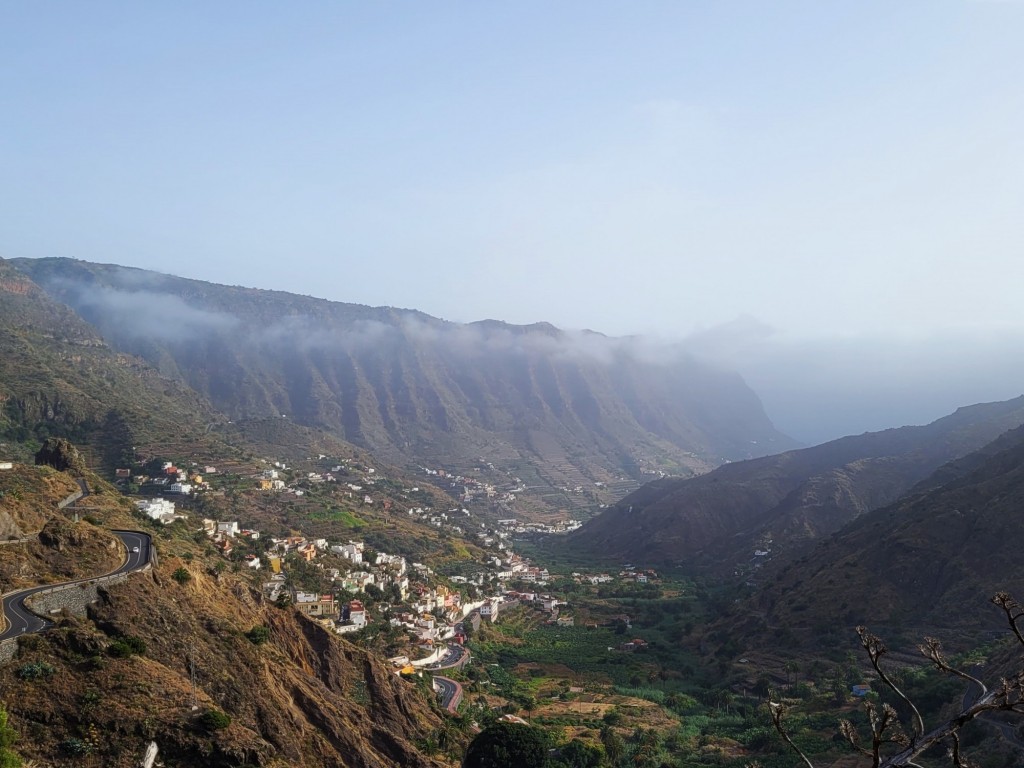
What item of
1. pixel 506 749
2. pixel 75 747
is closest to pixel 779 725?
pixel 75 747

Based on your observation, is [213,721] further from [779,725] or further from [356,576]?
[356,576]

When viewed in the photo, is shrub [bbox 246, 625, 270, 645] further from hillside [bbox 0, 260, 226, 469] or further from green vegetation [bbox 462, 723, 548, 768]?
hillside [bbox 0, 260, 226, 469]

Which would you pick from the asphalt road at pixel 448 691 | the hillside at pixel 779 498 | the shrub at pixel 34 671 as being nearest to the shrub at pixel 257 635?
the shrub at pixel 34 671

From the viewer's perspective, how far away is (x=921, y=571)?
53938mm

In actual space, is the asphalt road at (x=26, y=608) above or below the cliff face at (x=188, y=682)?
above

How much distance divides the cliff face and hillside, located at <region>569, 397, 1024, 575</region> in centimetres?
6117

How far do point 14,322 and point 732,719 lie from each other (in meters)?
120

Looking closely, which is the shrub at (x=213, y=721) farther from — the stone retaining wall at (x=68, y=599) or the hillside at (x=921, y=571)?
the hillside at (x=921, y=571)

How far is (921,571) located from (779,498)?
5392 centimetres

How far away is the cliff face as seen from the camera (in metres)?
16.1

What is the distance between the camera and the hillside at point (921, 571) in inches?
1934

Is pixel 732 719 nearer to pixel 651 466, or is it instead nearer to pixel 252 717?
pixel 252 717

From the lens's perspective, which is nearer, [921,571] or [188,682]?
[188,682]

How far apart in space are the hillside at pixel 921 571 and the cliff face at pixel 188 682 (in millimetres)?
33679
